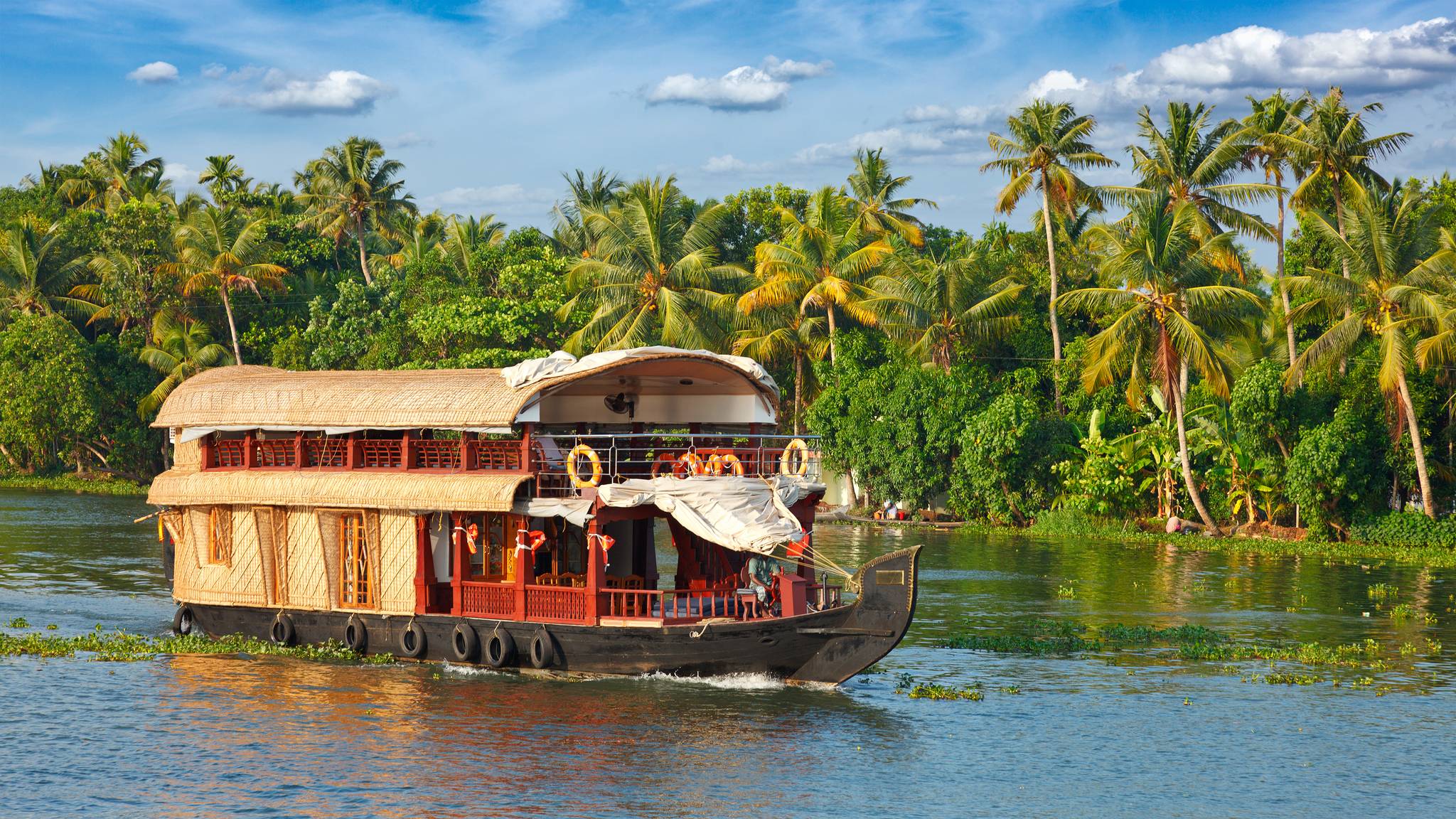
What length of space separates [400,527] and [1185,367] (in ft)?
79.8

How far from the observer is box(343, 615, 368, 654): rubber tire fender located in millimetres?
20438

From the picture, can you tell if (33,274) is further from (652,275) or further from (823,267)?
(823,267)

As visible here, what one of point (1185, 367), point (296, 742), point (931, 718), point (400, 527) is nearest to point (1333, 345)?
point (1185, 367)

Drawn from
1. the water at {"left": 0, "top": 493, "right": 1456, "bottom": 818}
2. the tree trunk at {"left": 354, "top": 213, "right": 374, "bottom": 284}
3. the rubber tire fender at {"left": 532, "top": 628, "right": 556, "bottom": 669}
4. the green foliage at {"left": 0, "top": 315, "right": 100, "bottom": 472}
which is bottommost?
the water at {"left": 0, "top": 493, "right": 1456, "bottom": 818}

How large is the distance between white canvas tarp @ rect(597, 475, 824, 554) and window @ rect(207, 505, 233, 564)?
21.4 ft

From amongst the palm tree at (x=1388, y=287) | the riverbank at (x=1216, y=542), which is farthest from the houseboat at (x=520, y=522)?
the riverbank at (x=1216, y=542)

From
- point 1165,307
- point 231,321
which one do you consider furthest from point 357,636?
point 231,321

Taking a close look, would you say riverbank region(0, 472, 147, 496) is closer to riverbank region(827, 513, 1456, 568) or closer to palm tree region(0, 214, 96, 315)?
palm tree region(0, 214, 96, 315)

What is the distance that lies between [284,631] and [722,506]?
7022 mm

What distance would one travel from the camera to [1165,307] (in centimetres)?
3616

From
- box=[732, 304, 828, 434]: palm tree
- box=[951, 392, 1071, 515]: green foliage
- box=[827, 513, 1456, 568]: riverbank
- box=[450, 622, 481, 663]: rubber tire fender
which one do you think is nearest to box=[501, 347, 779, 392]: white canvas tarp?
box=[450, 622, 481, 663]: rubber tire fender

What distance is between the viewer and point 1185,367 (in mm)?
38250

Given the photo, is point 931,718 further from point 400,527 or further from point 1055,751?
point 400,527

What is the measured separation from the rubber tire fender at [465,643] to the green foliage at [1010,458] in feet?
75.3
